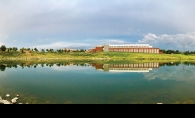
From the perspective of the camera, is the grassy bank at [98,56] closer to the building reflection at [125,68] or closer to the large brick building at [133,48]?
the large brick building at [133,48]

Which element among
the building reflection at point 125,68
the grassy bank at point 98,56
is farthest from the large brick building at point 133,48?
the building reflection at point 125,68

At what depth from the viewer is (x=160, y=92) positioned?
796 centimetres

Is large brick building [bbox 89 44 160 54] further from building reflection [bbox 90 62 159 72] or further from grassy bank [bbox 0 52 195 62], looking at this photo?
building reflection [bbox 90 62 159 72]

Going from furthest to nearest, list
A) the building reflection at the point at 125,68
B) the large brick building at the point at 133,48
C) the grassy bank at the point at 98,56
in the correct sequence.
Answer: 1. the large brick building at the point at 133,48
2. the grassy bank at the point at 98,56
3. the building reflection at the point at 125,68

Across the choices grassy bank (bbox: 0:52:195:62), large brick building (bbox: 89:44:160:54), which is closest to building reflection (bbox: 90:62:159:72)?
grassy bank (bbox: 0:52:195:62)

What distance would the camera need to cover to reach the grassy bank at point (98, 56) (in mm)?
28000

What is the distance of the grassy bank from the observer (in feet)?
91.9

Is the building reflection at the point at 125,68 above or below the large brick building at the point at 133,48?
below

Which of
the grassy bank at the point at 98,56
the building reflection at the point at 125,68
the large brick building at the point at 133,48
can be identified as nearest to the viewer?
the building reflection at the point at 125,68
